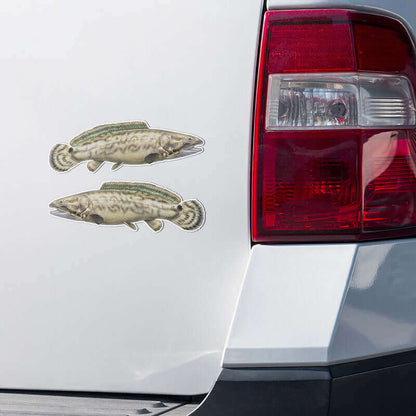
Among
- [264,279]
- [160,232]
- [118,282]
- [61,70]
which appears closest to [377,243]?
[264,279]

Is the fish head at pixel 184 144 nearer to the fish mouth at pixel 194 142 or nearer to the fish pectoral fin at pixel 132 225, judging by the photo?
the fish mouth at pixel 194 142

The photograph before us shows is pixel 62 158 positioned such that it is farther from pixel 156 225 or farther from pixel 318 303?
pixel 318 303

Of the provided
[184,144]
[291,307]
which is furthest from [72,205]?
[291,307]

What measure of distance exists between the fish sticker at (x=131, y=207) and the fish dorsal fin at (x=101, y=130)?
11 cm

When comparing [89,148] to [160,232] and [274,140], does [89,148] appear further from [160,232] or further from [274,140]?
[274,140]

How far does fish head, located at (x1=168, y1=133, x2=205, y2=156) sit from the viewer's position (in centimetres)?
153

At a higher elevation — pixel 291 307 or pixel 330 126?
pixel 330 126

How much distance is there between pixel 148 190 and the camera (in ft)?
5.15

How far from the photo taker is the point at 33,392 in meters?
1.71

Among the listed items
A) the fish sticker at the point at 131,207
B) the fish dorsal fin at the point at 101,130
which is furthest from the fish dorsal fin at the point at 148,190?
the fish dorsal fin at the point at 101,130

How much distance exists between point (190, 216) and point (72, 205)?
279 mm

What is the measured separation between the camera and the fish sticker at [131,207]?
1.56 meters

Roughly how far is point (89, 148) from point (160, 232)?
0.82 ft

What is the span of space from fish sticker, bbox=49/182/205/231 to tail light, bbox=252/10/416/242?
152mm
